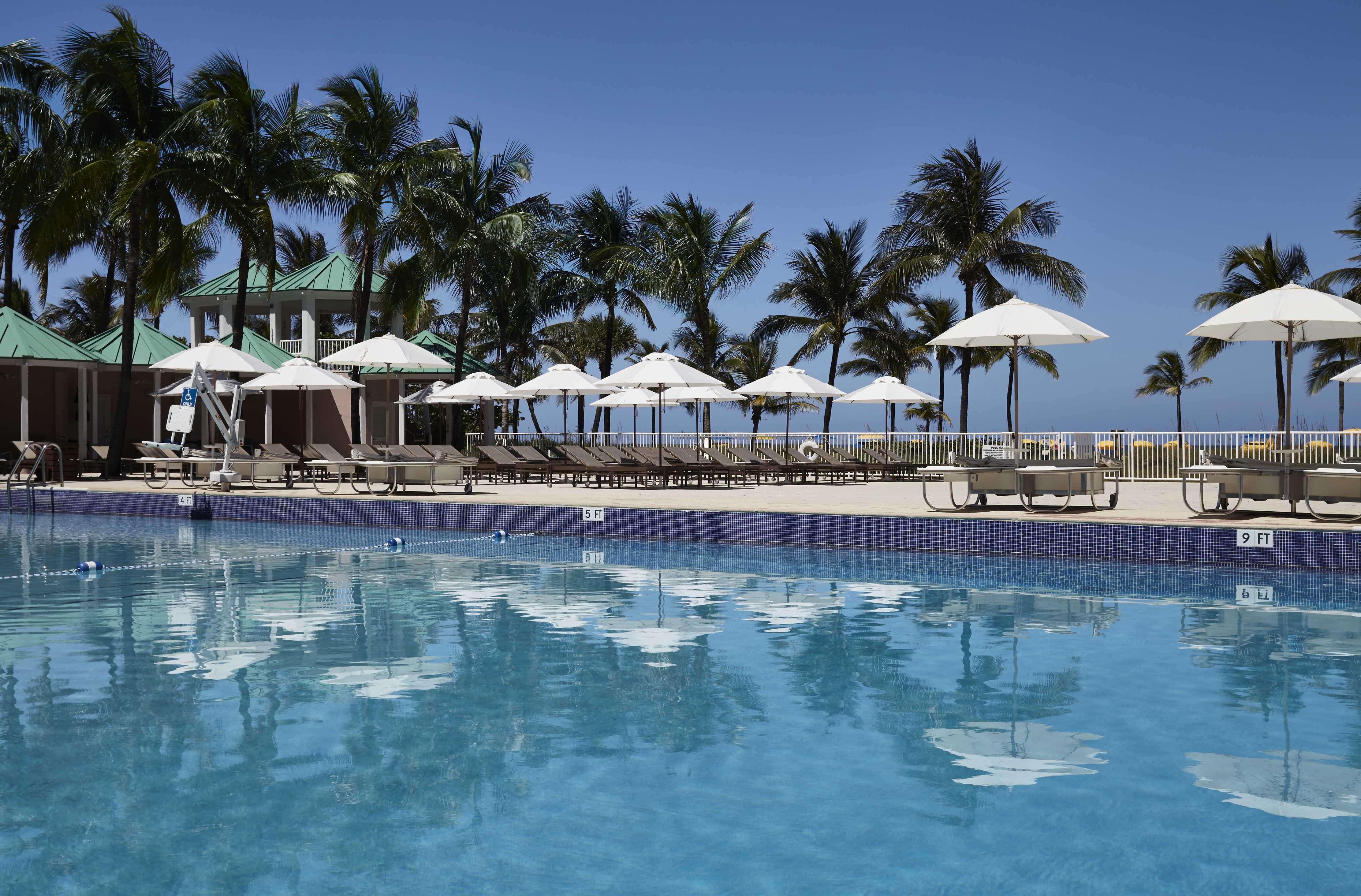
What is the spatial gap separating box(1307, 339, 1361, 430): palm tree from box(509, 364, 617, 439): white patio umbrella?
22342mm

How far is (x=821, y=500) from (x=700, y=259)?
14576 mm

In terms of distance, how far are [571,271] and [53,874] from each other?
29.0 m

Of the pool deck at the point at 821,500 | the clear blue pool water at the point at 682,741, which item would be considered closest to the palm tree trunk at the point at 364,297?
the pool deck at the point at 821,500

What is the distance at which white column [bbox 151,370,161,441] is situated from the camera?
2291 centimetres

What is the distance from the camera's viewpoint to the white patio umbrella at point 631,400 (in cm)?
2222

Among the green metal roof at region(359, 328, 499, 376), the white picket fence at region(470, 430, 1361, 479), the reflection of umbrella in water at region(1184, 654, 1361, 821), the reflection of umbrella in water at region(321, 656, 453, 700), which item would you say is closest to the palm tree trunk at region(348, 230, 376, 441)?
the green metal roof at region(359, 328, 499, 376)

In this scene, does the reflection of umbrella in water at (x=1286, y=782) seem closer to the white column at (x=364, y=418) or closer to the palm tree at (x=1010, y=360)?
the white column at (x=364, y=418)

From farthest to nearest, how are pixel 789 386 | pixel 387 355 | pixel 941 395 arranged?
pixel 941 395, pixel 789 386, pixel 387 355

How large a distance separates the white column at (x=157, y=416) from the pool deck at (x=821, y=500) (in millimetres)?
2473

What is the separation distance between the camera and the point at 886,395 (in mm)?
21891

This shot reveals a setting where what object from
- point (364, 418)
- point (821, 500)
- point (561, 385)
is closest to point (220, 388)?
point (561, 385)

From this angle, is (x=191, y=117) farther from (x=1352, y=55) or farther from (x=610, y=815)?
(x=1352, y=55)

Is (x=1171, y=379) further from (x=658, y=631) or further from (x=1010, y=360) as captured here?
(x=658, y=631)

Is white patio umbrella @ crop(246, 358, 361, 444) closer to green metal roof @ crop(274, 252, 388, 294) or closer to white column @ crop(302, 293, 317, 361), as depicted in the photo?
green metal roof @ crop(274, 252, 388, 294)
